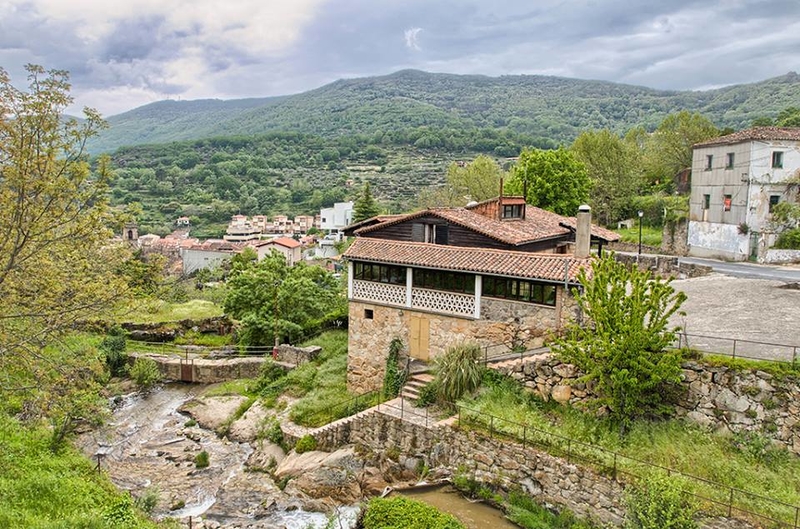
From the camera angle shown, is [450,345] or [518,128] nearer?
[450,345]

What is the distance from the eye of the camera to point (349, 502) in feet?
51.9

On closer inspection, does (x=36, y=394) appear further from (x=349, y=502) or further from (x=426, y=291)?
(x=426, y=291)

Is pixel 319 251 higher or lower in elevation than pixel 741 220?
lower

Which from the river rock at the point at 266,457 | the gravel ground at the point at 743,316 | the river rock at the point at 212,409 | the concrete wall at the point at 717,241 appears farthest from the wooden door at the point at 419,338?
the concrete wall at the point at 717,241

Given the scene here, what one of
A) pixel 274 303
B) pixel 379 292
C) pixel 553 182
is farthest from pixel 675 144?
pixel 379 292

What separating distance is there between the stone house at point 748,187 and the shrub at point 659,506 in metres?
25.3

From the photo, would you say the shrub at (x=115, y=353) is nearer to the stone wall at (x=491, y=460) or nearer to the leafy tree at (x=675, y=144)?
the stone wall at (x=491, y=460)

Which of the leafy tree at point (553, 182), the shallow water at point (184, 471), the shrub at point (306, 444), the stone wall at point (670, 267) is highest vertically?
the leafy tree at point (553, 182)

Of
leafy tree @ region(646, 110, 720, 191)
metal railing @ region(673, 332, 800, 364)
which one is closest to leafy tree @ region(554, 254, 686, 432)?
metal railing @ region(673, 332, 800, 364)

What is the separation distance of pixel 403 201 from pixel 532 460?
289 feet

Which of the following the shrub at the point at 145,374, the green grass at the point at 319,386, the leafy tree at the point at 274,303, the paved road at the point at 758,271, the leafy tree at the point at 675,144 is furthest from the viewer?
the leafy tree at the point at 675,144

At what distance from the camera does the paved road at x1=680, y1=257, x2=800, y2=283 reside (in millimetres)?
25439

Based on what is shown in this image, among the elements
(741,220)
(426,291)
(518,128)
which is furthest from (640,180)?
(518,128)

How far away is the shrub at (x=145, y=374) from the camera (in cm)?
2758
